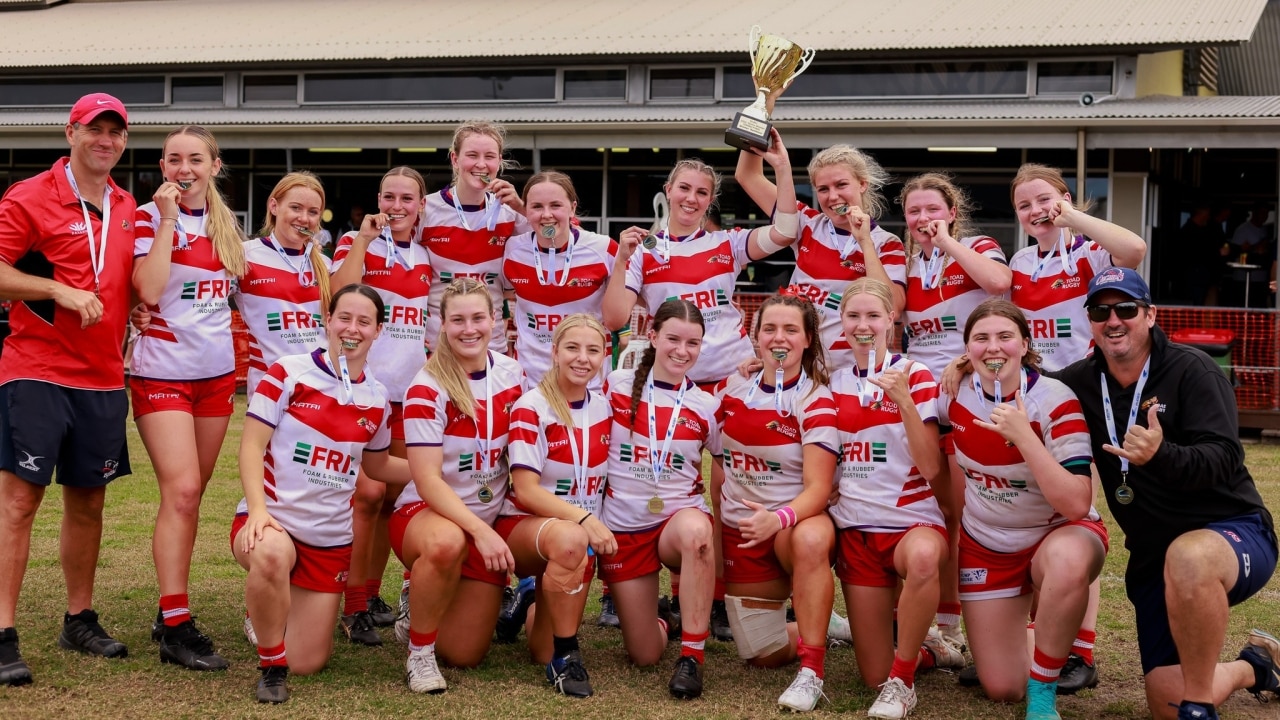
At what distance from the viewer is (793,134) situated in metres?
16.6

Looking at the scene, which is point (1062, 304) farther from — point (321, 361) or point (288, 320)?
point (288, 320)

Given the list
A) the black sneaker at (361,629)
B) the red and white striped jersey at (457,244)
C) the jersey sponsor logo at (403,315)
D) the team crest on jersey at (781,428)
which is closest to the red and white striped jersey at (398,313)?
the jersey sponsor logo at (403,315)

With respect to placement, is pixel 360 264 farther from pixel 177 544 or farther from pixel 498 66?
pixel 498 66

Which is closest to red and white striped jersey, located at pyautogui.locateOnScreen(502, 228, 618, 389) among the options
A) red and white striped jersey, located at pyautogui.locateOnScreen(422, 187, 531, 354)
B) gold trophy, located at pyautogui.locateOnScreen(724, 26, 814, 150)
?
red and white striped jersey, located at pyautogui.locateOnScreen(422, 187, 531, 354)

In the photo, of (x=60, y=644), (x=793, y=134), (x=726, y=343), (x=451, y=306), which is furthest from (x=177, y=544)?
(x=793, y=134)

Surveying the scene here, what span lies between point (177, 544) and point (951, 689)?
3.28 metres

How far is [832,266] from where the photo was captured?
5965 mm

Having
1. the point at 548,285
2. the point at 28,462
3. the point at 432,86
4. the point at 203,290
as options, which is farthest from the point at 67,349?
the point at 432,86

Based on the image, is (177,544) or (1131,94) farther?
(1131,94)

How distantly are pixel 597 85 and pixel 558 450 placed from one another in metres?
15.1

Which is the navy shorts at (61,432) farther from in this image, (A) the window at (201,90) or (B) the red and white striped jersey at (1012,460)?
(A) the window at (201,90)

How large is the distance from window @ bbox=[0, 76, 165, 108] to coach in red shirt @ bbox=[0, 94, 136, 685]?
18083 mm

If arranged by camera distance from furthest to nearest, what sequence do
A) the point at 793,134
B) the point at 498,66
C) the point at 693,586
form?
the point at 498,66, the point at 793,134, the point at 693,586

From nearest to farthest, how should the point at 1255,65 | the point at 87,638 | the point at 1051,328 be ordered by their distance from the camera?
the point at 87,638 → the point at 1051,328 → the point at 1255,65
